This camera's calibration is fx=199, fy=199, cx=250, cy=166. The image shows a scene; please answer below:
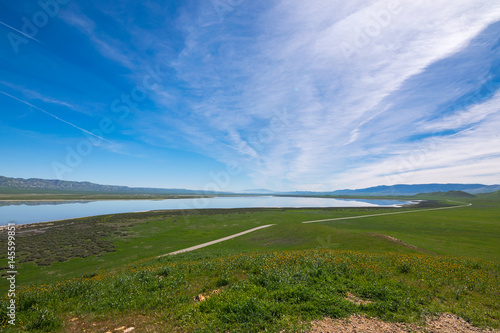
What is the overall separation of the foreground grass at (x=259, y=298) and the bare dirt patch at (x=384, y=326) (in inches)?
13.0

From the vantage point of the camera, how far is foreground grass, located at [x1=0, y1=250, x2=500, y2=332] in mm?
7469

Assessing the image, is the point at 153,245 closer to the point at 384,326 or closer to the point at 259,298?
the point at 259,298

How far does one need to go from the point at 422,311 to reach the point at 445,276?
20.2ft

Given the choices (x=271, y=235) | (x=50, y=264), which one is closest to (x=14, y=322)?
(x=50, y=264)

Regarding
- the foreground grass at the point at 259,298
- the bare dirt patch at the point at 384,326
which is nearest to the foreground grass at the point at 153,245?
the foreground grass at the point at 259,298

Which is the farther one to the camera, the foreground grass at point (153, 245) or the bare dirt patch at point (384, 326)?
the foreground grass at point (153, 245)

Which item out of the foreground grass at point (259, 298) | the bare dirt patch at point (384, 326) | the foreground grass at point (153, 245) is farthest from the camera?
the foreground grass at point (153, 245)

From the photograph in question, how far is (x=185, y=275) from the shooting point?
12281 millimetres

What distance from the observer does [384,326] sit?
731cm

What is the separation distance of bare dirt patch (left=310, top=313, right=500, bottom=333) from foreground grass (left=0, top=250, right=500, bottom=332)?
13.0 inches

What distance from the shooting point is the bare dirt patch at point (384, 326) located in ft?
23.0

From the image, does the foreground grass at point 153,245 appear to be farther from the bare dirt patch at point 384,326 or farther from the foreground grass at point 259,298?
the bare dirt patch at point 384,326

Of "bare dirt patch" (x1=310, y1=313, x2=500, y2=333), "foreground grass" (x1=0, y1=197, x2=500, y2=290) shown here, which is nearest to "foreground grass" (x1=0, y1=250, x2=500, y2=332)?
"bare dirt patch" (x1=310, y1=313, x2=500, y2=333)

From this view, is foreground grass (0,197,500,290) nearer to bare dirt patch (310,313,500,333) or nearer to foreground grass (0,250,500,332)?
foreground grass (0,250,500,332)
